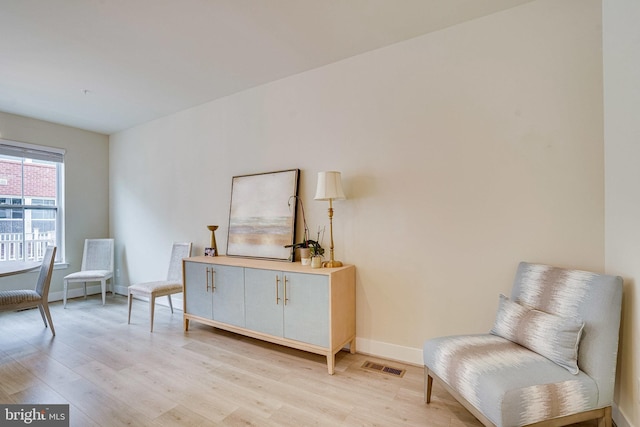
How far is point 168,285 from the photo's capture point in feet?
11.4

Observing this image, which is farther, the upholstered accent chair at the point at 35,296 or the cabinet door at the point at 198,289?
the cabinet door at the point at 198,289

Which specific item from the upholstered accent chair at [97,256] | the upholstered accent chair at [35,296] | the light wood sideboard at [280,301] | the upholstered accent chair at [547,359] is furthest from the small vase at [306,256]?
the upholstered accent chair at [97,256]

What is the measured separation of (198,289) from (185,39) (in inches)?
95.0

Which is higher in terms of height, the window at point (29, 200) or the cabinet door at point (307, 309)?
the window at point (29, 200)

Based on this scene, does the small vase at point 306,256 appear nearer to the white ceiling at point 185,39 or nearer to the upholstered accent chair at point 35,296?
the white ceiling at point 185,39

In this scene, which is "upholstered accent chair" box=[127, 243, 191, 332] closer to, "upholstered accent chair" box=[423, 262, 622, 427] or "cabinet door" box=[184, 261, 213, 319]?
"cabinet door" box=[184, 261, 213, 319]

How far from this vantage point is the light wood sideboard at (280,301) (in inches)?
94.3

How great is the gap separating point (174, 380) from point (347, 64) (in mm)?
3062

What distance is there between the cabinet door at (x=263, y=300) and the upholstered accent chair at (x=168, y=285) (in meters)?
1.23

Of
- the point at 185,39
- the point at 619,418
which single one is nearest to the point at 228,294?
the point at 185,39

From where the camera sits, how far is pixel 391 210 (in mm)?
2551

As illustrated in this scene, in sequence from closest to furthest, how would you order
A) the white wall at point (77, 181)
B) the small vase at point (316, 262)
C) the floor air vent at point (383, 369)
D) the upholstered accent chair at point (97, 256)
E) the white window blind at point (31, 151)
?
the floor air vent at point (383, 369) → the small vase at point (316, 262) → the white window blind at point (31, 151) → the white wall at point (77, 181) → the upholstered accent chair at point (97, 256)

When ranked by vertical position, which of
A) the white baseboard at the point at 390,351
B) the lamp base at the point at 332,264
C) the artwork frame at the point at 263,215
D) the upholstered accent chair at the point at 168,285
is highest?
the artwork frame at the point at 263,215

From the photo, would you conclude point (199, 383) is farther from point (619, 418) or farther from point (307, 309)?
point (619, 418)
